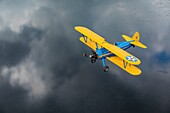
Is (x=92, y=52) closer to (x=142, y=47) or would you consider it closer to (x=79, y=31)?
(x=79, y=31)

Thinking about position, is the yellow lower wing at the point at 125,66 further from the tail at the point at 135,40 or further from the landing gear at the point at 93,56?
the tail at the point at 135,40

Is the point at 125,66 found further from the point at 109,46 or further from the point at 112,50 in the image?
the point at 109,46

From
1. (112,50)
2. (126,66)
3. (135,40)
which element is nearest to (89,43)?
(112,50)

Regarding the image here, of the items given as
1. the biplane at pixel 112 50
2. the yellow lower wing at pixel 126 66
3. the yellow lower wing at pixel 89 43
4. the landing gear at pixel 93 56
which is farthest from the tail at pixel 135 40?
the landing gear at pixel 93 56

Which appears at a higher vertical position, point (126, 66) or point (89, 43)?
point (89, 43)

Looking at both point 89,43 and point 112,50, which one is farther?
point 89,43

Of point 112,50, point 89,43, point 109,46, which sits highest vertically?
point 89,43

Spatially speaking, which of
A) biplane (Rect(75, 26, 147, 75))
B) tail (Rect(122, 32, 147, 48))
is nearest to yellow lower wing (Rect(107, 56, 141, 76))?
biplane (Rect(75, 26, 147, 75))

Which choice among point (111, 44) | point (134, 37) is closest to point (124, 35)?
point (134, 37)
